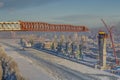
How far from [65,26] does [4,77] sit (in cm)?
1140

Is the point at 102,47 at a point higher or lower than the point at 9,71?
higher

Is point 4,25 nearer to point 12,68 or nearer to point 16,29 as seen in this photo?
point 16,29

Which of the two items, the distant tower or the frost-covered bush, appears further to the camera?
the distant tower

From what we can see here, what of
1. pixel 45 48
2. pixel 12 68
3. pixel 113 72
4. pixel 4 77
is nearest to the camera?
pixel 4 77

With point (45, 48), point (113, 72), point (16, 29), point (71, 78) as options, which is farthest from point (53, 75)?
point (45, 48)

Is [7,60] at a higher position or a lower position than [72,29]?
lower

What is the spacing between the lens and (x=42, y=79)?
51469 millimetres

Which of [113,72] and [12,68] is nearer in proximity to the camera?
[12,68]

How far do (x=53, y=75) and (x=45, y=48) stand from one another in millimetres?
74618

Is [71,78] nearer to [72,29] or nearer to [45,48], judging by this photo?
[72,29]

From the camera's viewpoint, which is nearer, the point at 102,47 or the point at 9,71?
the point at 9,71

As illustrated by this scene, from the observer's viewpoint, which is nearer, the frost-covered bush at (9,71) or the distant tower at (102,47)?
the frost-covered bush at (9,71)

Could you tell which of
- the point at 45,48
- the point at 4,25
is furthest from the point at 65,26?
the point at 45,48

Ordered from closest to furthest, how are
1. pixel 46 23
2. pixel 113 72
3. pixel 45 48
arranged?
pixel 46 23 < pixel 113 72 < pixel 45 48
